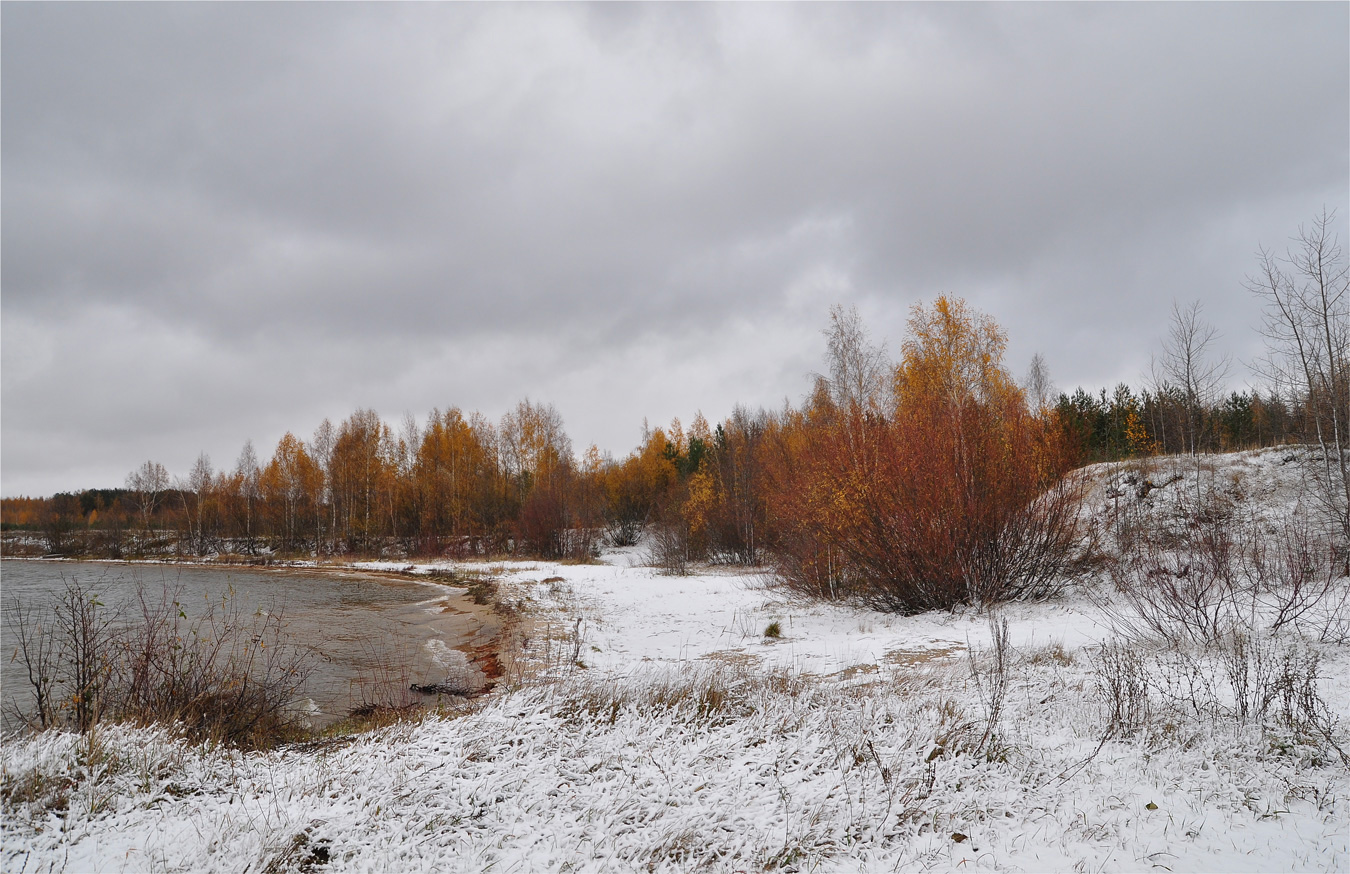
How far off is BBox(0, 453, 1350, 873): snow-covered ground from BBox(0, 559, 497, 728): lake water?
114 inches

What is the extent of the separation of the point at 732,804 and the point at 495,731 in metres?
2.11

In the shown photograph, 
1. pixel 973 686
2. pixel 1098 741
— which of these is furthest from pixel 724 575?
pixel 1098 741

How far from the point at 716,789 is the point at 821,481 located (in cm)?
1153

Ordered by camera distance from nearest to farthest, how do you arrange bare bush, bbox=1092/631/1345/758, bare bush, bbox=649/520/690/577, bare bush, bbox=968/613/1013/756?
1. bare bush, bbox=968/613/1013/756
2. bare bush, bbox=1092/631/1345/758
3. bare bush, bbox=649/520/690/577

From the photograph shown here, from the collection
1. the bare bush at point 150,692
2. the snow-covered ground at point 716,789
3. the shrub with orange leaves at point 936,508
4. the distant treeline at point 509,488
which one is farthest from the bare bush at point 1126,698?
the distant treeline at point 509,488

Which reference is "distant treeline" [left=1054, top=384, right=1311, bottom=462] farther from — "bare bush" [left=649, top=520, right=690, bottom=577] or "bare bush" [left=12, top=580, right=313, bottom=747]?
"bare bush" [left=12, top=580, right=313, bottom=747]

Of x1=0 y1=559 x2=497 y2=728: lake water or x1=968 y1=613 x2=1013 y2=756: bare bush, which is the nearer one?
x1=968 y1=613 x2=1013 y2=756: bare bush

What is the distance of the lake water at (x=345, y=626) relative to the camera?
974cm

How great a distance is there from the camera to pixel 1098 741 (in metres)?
5.60

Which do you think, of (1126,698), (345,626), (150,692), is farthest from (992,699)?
(345,626)

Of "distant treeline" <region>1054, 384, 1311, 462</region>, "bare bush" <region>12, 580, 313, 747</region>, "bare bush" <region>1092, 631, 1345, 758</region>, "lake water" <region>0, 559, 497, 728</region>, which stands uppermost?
"distant treeline" <region>1054, 384, 1311, 462</region>

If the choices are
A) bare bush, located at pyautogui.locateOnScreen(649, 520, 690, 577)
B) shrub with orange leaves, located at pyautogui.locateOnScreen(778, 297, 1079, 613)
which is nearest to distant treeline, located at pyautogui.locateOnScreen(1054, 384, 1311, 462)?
shrub with orange leaves, located at pyautogui.locateOnScreen(778, 297, 1079, 613)

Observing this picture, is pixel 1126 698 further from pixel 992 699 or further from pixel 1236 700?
pixel 992 699

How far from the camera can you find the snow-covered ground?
3801 mm
